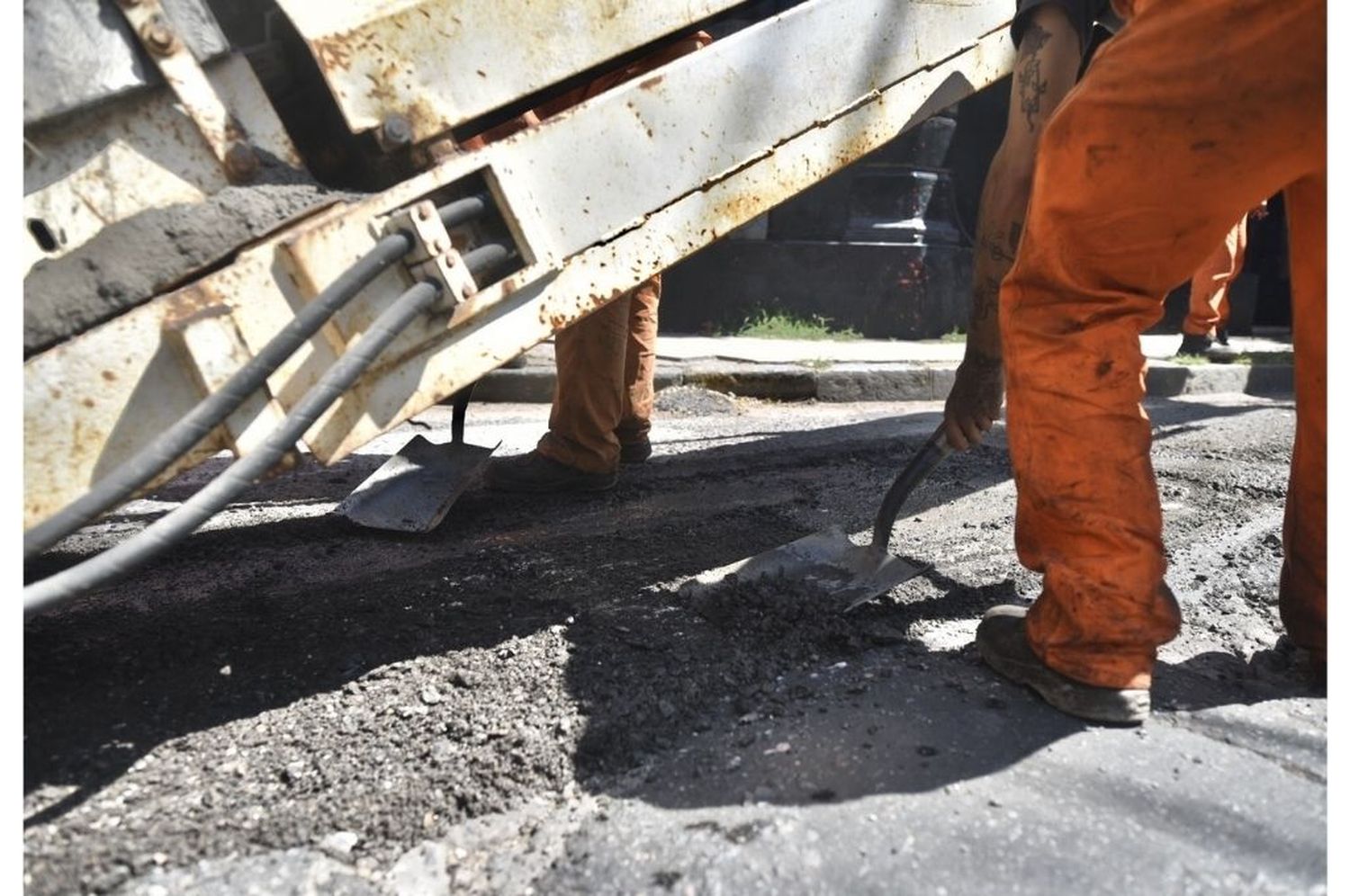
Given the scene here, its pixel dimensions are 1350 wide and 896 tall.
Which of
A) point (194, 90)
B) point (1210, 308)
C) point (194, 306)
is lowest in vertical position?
point (1210, 308)

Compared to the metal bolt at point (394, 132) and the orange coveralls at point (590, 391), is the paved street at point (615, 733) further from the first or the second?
the metal bolt at point (394, 132)

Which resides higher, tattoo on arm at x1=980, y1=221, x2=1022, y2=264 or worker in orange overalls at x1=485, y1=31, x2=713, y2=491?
tattoo on arm at x1=980, y1=221, x2=1022, y2=264

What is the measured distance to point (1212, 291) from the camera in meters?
6.22

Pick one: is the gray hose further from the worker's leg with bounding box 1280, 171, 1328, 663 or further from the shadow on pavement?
the worker's leg with bounding box 1280, 171, 1328, 663

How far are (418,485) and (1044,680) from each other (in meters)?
1.76

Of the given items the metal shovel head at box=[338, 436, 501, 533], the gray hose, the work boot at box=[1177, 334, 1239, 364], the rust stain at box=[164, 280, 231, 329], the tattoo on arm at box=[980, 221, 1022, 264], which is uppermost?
the rust stain at box=[164, 280, 231, 329]

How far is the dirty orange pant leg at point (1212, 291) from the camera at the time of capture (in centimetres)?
605

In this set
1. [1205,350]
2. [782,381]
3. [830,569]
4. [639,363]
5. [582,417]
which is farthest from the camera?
[1205,350]

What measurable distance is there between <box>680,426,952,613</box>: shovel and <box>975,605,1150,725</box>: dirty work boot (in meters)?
0.30

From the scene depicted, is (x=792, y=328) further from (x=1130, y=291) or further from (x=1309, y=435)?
(x=1130, y=291)

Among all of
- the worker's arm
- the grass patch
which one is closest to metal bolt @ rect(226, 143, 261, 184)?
the worker's arm

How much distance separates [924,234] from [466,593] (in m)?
5.64

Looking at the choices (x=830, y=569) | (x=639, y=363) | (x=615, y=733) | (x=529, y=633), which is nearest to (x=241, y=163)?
(x=529, y=633)

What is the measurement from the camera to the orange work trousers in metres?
1.43
